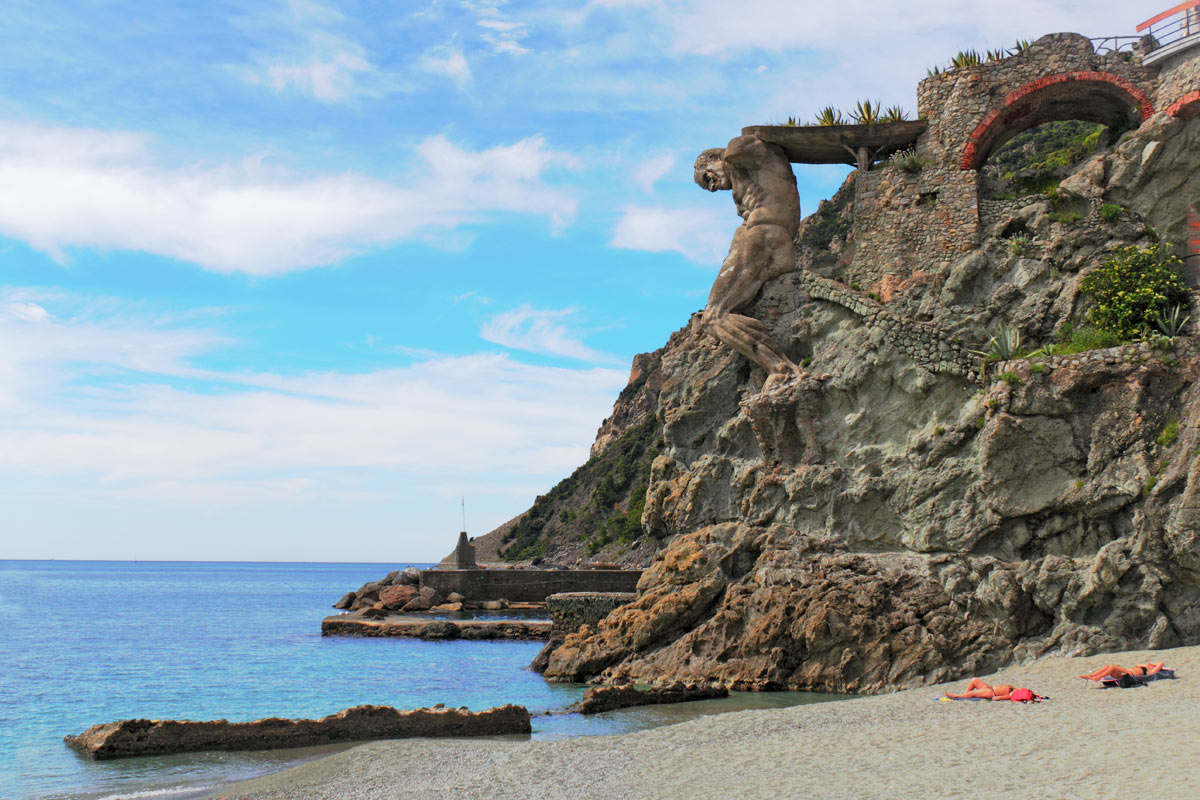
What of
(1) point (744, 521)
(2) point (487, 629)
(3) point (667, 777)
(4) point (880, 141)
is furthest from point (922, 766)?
(2) point (487, 629)

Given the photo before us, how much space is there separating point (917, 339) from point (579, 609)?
10575 millimetres

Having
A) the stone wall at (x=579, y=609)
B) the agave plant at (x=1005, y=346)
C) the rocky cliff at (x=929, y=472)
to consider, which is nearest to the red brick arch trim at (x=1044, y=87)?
the rocky cliff at (x=929, y=472)

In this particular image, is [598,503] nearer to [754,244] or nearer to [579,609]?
[579,609]

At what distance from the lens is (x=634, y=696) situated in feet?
59.1

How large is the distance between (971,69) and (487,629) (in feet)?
77.0

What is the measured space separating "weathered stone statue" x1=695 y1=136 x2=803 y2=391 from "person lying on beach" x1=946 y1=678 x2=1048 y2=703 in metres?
8.54

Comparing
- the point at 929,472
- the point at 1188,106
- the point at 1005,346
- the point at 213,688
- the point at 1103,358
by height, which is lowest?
the point at 213,688

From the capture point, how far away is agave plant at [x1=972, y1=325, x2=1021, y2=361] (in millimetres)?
19141

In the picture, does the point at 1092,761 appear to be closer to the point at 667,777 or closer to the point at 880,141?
the point at 667,777

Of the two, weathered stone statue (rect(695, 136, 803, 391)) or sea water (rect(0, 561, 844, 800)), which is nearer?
sea water (rect(0, 561, 844, 800))

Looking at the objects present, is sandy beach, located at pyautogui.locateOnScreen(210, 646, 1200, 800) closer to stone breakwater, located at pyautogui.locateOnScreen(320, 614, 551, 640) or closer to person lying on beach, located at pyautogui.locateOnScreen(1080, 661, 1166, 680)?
person lying on beach, located at pyautogui.locateOnScreen(1080, 661, 1166, 680)

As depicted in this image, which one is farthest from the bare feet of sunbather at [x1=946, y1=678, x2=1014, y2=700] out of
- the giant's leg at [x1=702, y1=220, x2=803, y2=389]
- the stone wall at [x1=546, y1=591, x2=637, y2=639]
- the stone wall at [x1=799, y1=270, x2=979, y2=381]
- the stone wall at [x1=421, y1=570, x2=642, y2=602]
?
the stone wall at [x1=421, y1=570, x2=642, y2=602]

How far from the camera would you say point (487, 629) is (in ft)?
112

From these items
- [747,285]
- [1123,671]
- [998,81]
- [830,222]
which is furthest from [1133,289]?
[830,222]
